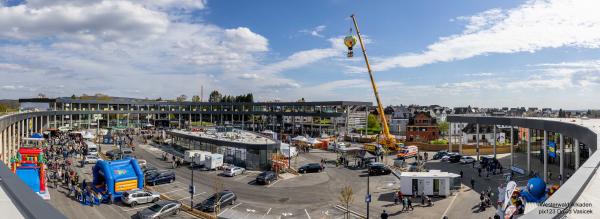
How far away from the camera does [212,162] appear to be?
40.0m

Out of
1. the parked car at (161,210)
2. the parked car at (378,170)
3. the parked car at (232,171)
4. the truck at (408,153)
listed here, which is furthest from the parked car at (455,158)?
the parked car at (161,210)

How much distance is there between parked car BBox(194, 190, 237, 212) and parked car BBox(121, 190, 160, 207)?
369cm

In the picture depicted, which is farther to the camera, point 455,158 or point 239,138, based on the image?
point 455,158

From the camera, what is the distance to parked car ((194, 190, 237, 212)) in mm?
24891

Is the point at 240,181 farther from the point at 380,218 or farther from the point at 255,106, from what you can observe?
the point at 255,106

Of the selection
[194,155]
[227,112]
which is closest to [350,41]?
[194,155]

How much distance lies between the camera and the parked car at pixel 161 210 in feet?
74.5

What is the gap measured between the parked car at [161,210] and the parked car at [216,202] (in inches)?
61.2

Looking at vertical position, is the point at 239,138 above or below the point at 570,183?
below

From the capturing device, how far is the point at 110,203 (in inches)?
1054

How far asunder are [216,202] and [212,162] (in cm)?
1549

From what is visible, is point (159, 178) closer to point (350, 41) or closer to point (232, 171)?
point (232, 171)

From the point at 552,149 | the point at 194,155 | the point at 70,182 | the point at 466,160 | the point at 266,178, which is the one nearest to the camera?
the point at 70,182

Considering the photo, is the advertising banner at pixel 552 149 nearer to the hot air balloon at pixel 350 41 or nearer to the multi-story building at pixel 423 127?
the hot air balloon at pixel 350 41
